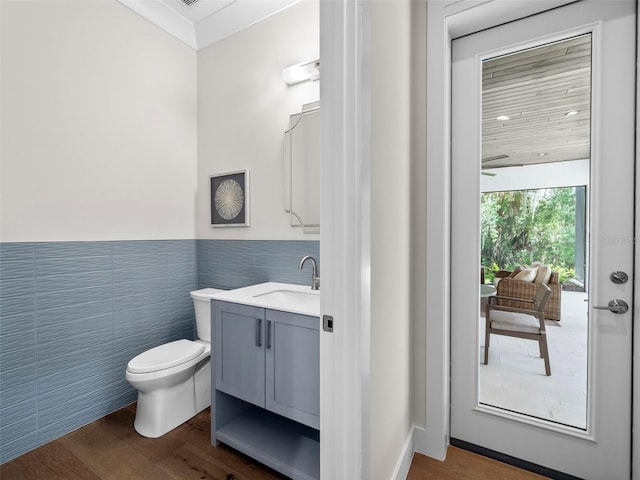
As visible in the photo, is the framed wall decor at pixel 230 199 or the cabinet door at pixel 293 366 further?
the framed wall decor at pixel 230 199

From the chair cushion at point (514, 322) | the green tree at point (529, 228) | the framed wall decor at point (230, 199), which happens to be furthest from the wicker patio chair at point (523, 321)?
the framed wall decor at point (230, 199)

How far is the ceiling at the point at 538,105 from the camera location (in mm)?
1440

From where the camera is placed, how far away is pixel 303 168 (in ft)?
7.01

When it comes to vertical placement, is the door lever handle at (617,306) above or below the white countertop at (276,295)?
above

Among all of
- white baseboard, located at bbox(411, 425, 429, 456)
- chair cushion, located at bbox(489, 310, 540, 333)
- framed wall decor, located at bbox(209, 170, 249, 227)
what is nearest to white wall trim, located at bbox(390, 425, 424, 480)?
white baseboard, located at bbox(411, 425, 429, 456)

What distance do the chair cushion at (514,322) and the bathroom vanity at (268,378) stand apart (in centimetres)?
94

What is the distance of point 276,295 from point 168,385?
32.4 inches

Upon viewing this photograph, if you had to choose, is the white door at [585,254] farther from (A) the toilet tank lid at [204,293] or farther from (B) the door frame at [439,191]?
(A) the toilet tank lid at [204,293]

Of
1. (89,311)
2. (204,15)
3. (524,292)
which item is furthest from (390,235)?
(204,15)

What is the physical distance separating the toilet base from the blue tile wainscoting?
40cm

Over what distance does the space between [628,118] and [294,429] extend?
2184 mm

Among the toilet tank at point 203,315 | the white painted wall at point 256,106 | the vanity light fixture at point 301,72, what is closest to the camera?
the vanity light fixture at point 301,72

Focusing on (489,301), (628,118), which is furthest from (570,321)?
(628,118)

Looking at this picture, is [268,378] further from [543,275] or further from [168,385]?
[543,275]
